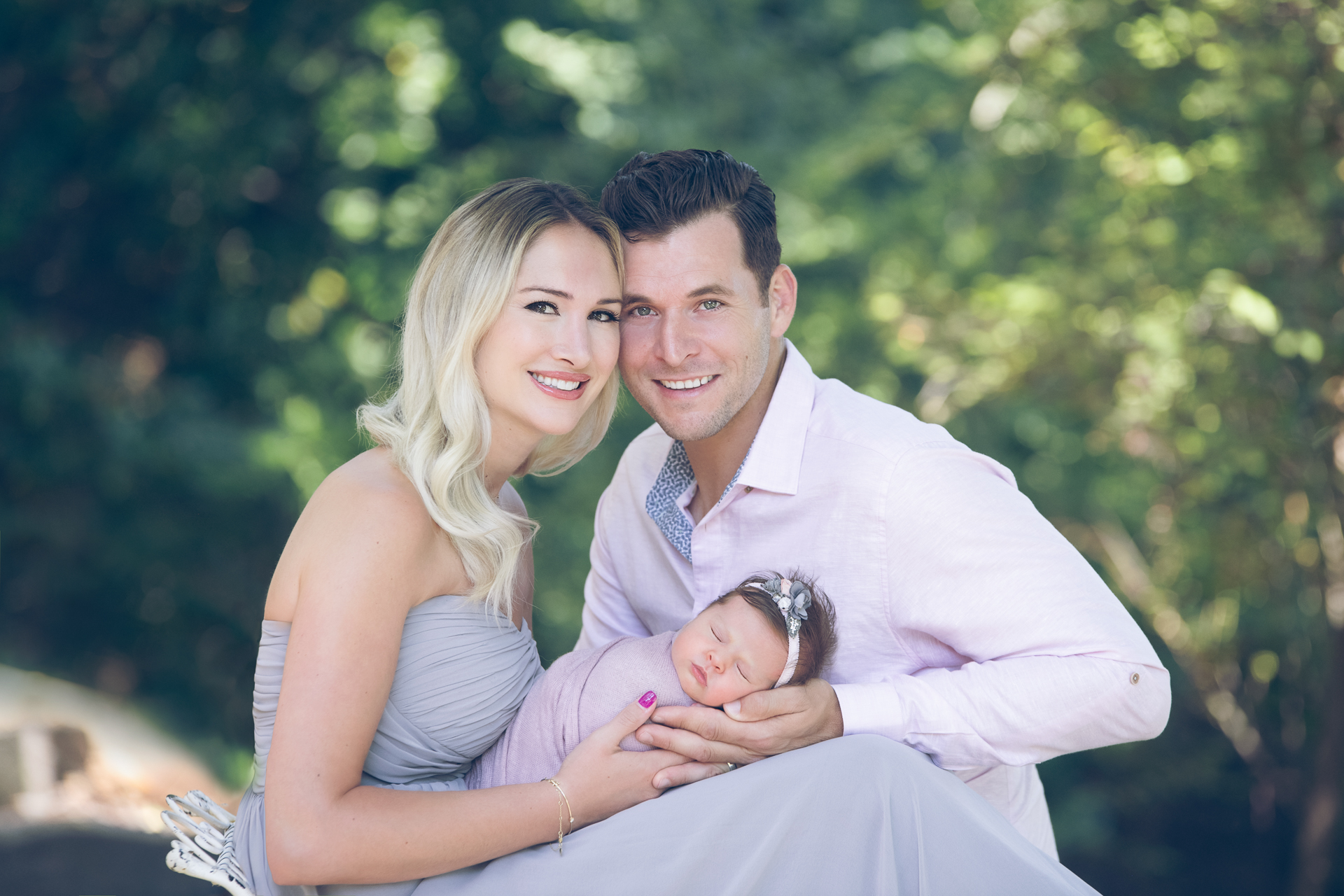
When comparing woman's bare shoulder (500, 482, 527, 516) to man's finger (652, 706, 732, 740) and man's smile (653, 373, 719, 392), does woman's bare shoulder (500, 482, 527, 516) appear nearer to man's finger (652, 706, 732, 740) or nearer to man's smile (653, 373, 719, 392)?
man's smile (653, 373, 719, 392)

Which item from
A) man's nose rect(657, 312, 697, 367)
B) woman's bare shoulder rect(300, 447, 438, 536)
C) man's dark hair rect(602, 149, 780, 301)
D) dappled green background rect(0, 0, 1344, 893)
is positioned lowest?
dappled green background rect(0, 0, 1344, 893)

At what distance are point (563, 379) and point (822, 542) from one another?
2.14 ft

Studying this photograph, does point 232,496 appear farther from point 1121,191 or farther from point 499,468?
point 1121,191

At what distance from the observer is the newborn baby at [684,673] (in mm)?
2082

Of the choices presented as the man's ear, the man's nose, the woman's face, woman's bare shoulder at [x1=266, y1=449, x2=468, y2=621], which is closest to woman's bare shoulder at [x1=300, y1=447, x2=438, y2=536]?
woman's bare shoulder at [x1=266, y1=449, x2=468, y2=621]

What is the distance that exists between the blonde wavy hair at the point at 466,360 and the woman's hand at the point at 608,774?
35 cm

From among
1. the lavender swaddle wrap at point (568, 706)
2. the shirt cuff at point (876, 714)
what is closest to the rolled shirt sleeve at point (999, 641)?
the shirt cuff at point (876, 714)

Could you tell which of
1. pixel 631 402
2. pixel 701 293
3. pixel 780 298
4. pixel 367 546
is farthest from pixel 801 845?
pixel 631 402

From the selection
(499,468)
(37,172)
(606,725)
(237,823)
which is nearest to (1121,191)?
(499,468)

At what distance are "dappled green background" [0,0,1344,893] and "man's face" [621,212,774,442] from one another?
223 centimetres

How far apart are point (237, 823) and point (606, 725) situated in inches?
29.5

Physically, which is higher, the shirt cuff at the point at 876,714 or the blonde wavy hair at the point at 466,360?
the blonde wavy hair at the point at 466,360

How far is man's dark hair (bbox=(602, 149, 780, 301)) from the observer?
2.45 meters

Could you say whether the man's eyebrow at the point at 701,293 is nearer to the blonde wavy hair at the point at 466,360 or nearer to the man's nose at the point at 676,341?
the man's nose at the point at 676,341
